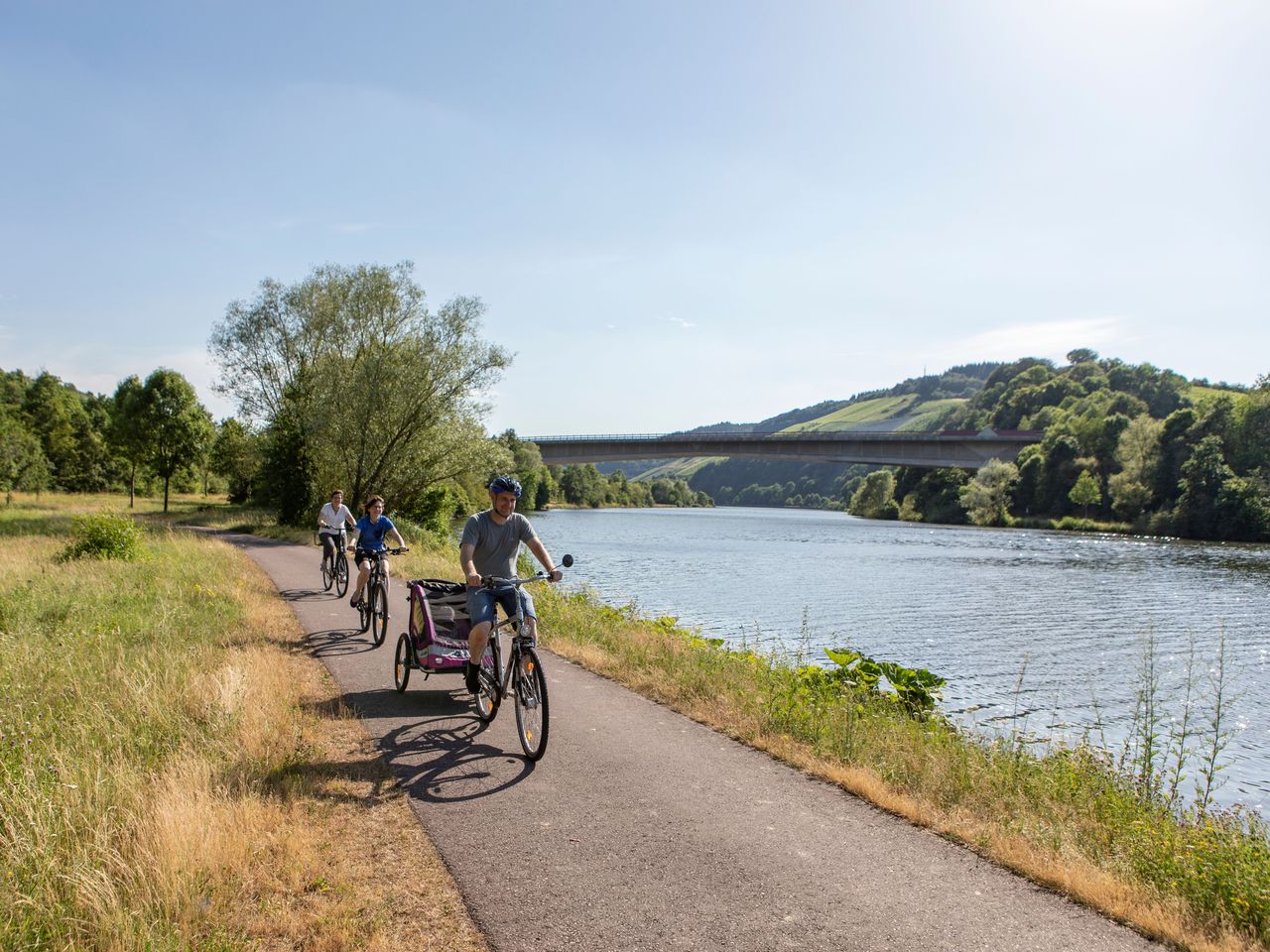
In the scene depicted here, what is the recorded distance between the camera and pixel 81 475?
6600 centimetres

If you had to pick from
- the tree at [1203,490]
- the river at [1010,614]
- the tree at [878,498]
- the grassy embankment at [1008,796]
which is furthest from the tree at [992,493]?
the grassy embankment at [1008,796]

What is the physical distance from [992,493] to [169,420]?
63393 mm

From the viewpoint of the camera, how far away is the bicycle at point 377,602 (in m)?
10.3

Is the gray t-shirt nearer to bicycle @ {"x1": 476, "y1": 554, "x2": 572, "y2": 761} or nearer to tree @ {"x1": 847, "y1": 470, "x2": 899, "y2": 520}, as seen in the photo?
bicycle @ {"x1": 476, "y1": 554, "x2": 572, "y2": 761}

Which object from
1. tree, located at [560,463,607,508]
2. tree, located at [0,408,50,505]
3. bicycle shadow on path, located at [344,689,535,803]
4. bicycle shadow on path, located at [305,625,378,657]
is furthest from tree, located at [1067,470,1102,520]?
tree, located at [0,408,50,505]

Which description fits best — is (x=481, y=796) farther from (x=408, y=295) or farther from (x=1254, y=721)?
(x=408, y=295)

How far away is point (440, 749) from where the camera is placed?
20.2 ft

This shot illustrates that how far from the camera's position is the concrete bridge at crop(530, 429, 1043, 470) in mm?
70500

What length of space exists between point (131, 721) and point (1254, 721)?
13.5m

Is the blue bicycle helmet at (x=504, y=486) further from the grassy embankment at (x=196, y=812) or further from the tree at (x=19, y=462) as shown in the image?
the tree at (x=19, y=462)

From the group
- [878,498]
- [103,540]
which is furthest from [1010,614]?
[878,498]

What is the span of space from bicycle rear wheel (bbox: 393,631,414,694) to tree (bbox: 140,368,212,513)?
41.3 metres

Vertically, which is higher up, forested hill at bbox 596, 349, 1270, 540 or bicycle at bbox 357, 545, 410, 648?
forested hill at bbox 596, 349, 1270, 540

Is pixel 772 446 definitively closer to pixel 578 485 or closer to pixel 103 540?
pixel 578 485
